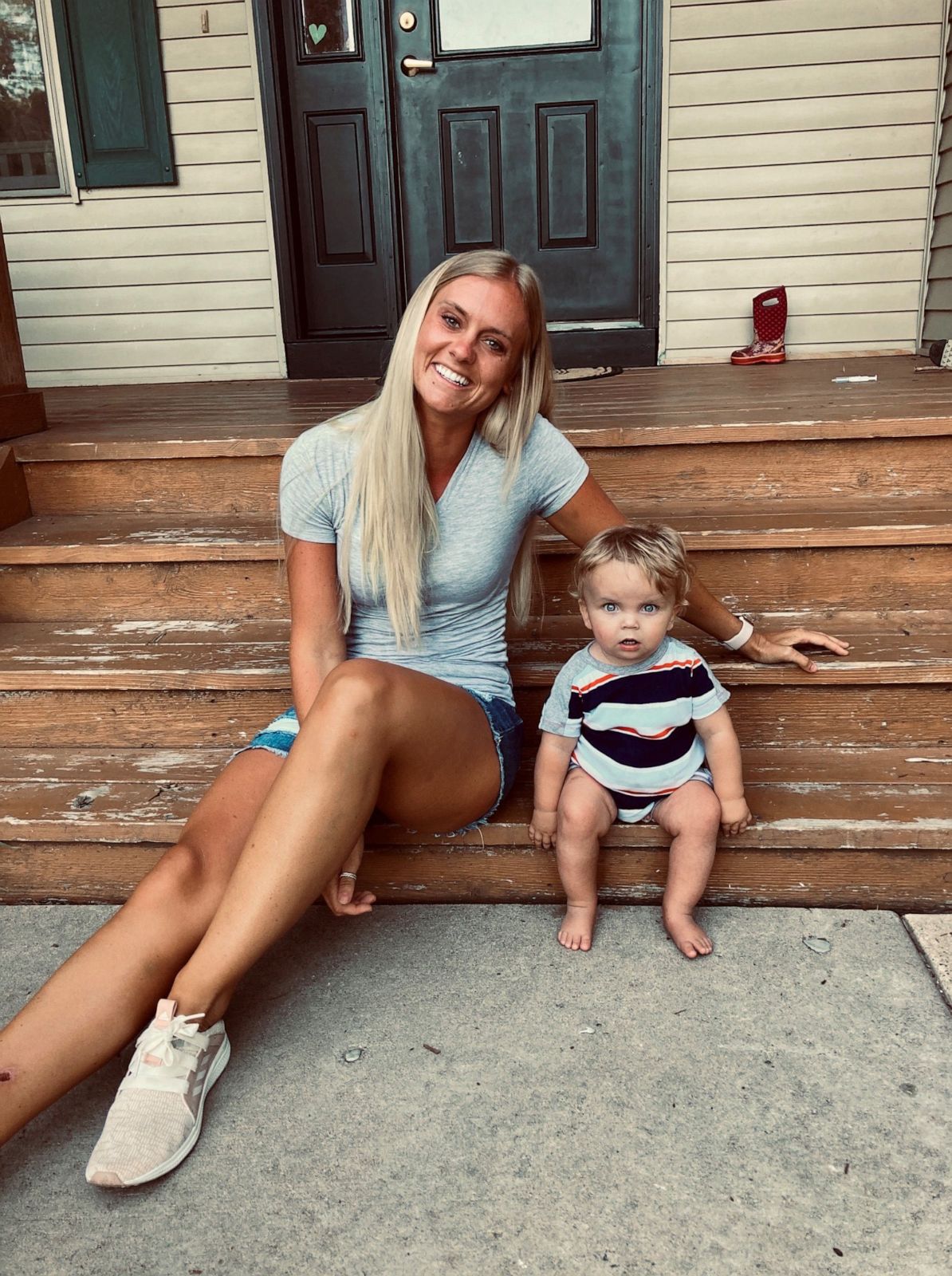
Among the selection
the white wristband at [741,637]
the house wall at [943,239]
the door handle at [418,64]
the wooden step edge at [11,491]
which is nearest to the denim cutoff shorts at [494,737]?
the white wristband at [741,637]

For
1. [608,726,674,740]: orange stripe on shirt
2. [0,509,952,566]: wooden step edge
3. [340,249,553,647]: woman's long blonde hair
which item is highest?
[340,249,553,647]: woman's long blonde hair

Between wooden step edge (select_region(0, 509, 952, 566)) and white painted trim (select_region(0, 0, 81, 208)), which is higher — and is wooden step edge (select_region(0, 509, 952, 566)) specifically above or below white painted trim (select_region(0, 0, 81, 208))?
below

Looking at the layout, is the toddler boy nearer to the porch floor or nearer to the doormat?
the porch floor

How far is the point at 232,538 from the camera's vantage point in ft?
8.06

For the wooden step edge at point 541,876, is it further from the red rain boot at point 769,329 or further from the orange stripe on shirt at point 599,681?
the red rain boot at point 769,329

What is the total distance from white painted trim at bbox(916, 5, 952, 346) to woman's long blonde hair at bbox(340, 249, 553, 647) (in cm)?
303

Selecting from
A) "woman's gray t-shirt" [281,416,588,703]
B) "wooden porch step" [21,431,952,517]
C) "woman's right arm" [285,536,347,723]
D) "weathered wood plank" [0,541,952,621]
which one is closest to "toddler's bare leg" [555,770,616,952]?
"woman's gray t-shirt" [281,416,588,703]

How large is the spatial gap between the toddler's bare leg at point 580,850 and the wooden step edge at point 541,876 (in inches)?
3.5

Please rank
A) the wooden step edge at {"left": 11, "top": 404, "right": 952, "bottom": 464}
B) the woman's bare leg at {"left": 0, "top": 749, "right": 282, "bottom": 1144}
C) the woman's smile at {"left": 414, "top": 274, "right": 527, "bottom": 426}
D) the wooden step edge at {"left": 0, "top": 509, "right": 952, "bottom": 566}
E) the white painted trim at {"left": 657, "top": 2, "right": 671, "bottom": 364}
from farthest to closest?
the white painted trim at {"left": 657, "top": 2, "right": 671, "bottom": 364} < the wooden step edge at {"left": 11, "top": 404, "right": 952, "bottom": 464} < the wooden step edge at {"left": 0, "top": 509, "right": 952, "bottom": 566} < the woman's smile at {"left": 414, "top": 274, "right": 527, "bottom": 426} < the woman's bare leg at {"left": 0, "top": 749, "right": 282, "bottom": 1144}

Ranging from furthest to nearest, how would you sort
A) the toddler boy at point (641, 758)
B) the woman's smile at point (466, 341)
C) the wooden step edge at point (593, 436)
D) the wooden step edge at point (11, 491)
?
the wooden step edge at point (11, 491) < the wooden step edge at point (593, 436) < the toddler boy at point (641, 758) < the woman's smile at point (466, 341)

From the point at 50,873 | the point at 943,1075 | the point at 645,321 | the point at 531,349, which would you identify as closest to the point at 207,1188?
the point at 50,873

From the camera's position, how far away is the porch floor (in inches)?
101

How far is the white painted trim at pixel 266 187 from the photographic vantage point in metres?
4.03

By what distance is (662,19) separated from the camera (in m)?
3.90
